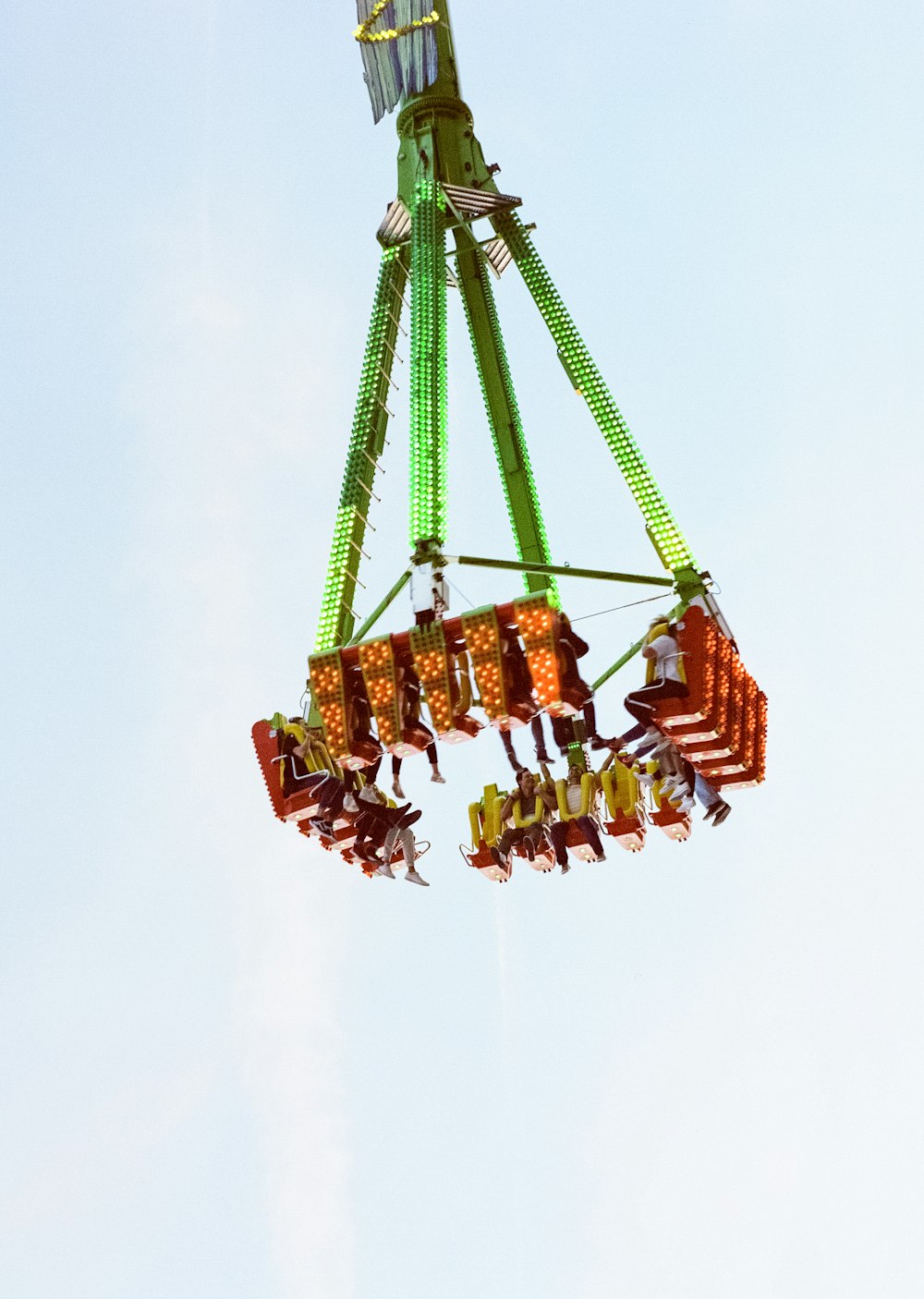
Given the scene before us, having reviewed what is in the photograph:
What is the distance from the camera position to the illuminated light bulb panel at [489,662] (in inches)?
892

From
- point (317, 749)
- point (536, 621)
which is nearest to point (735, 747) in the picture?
point (536, 621)

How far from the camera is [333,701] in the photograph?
23.8 metres

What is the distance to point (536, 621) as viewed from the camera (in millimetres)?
22656

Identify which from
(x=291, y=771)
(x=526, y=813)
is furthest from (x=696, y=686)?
(x=291, y=771)

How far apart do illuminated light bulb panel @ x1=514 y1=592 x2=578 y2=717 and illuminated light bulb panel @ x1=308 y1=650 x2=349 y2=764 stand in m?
2.61

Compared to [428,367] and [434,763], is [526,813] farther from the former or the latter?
[428,367]

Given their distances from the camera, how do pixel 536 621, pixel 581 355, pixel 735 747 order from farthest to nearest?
pixel 581 355 < pixel 735 747 < pixel 536 621

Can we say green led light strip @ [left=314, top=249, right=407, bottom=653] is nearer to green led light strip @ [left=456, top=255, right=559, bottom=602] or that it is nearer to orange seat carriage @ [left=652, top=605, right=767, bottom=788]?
green led light strip @ [left=456, top=255, right=559, bottom=602]

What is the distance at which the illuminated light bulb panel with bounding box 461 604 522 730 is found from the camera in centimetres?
2266

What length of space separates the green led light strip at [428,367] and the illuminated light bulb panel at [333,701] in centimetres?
198

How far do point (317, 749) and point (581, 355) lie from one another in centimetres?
765

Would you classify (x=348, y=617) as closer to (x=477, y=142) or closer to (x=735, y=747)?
(x=735, y=747)

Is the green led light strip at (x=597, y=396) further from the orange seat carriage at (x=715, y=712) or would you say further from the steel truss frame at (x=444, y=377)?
the orange seat carriage at (x=715, y=712)

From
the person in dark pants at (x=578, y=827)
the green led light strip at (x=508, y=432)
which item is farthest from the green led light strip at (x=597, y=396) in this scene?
the person in dark pants at (x=578, y=827)
